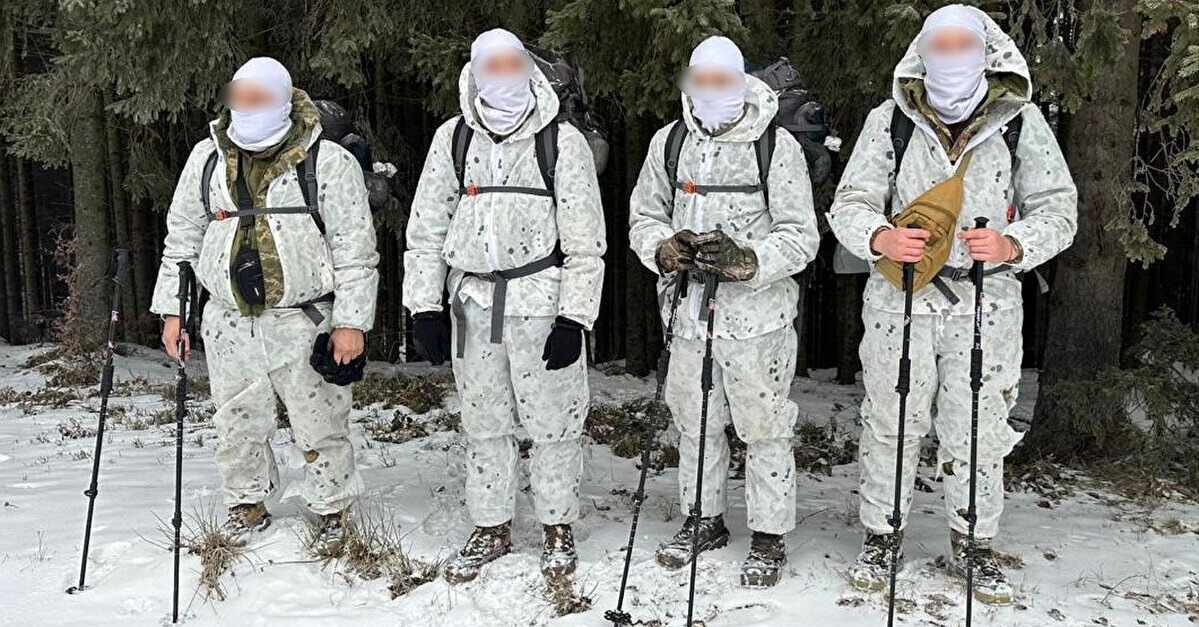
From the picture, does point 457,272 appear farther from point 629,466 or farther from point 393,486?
point 629,466

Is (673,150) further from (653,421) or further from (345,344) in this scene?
(345,344)

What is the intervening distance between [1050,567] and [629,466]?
3258mm

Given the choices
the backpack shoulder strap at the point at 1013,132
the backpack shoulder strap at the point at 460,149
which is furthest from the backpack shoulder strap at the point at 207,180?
the backpack shoulder strap at the point at 1013,132

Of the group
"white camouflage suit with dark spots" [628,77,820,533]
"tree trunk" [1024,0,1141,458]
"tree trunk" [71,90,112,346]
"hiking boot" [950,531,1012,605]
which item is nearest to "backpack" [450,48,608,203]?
"white camouflage suit with dark spots" [628,77,820,533]

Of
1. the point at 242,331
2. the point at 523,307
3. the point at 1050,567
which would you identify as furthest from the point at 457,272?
the point at 1050,567

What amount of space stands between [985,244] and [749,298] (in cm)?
116

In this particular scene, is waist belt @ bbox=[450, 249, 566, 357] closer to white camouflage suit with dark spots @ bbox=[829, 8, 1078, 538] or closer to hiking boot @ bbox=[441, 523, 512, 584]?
hiking boot @ bbox=[441, 523, 512, 584]

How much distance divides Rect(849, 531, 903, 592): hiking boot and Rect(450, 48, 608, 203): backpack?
2.52 meters

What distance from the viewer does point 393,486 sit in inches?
247

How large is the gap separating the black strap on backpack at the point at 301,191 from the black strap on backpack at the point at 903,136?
308 cm

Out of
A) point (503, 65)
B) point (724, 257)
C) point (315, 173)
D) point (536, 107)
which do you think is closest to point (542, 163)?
point (536, 107)

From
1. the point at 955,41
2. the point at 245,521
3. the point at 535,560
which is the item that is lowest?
the point at 535,560

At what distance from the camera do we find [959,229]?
424cm

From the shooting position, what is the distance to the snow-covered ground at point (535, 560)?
4.30 meters
